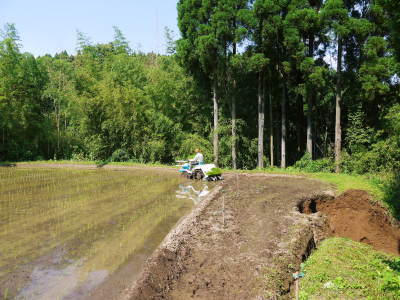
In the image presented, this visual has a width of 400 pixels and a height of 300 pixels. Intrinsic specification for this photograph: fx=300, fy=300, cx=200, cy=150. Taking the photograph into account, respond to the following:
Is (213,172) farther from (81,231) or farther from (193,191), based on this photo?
(81,231)

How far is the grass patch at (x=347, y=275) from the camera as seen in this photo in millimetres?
4152

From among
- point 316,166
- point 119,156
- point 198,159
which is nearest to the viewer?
point 198,159

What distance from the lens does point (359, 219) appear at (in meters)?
8.02

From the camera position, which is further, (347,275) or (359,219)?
(359,219)

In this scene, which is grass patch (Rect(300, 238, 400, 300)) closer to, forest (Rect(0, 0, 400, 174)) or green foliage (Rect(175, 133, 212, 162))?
forest (Rect(0, 0, 400, 174))

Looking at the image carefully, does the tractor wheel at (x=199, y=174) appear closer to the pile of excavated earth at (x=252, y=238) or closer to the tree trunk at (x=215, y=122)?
the pile of excavated earth at (x=252, y=238)

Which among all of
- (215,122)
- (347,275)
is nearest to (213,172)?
(215,122)

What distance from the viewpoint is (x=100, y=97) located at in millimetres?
19188

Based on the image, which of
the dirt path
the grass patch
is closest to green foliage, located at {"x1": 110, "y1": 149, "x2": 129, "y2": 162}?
the dirt path

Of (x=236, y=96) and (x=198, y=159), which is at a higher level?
(x=236, y=96)

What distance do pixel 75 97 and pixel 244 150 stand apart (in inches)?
457

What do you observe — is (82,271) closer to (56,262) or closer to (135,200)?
(56,262)

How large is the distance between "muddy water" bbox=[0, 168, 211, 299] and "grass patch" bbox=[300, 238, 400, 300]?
2.79 m

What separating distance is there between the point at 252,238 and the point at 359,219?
393 centimetres
